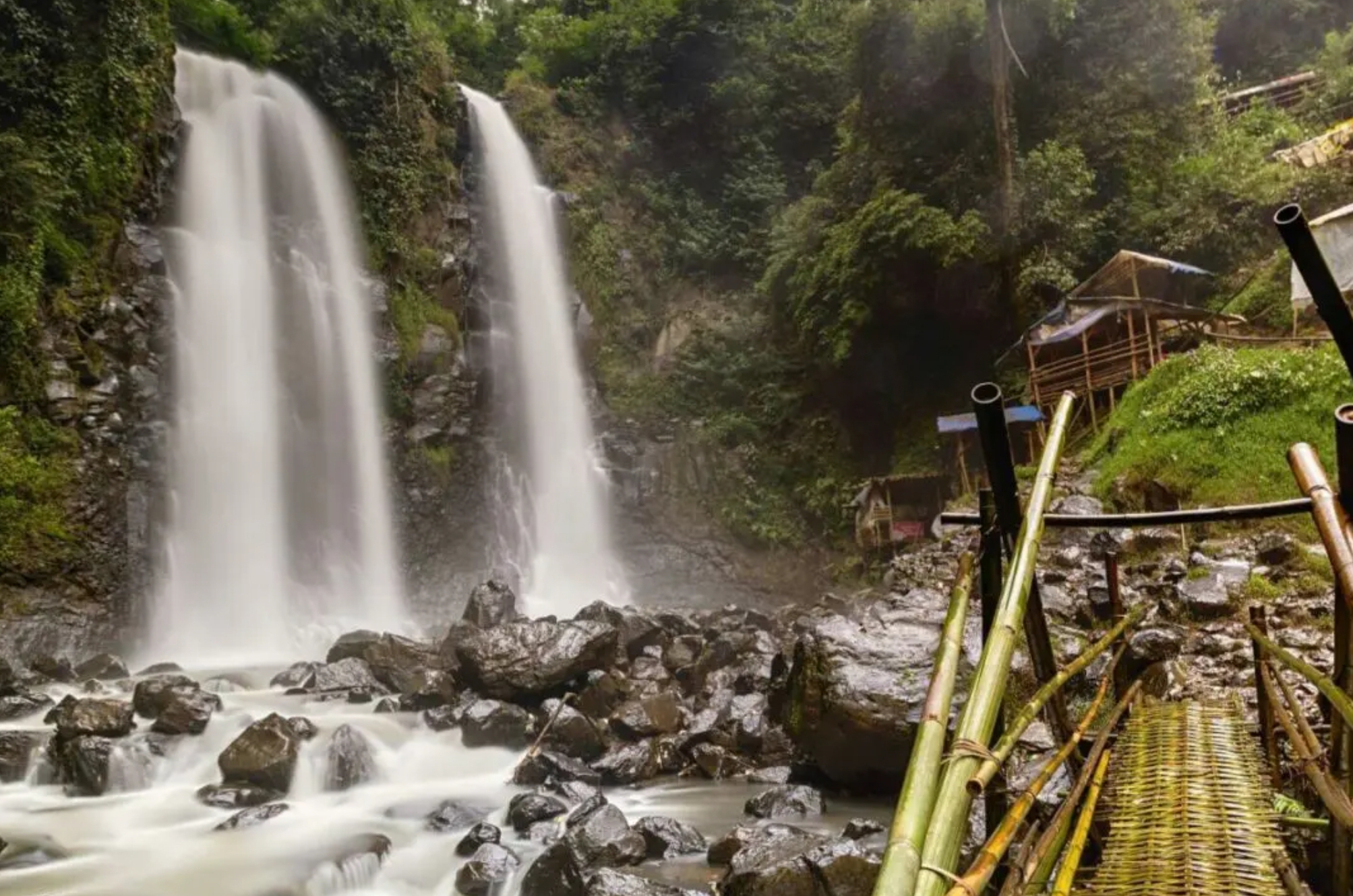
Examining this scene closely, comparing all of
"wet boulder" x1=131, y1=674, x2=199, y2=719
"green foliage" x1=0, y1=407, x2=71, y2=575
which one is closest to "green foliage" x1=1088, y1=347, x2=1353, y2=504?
"wet boulder" x1=131, y1=674, x2=199, y2=719

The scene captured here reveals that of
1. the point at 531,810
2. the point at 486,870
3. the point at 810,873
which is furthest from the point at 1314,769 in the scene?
the point at 531,810

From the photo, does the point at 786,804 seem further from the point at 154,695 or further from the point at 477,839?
the point at 154,695

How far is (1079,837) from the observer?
204cm

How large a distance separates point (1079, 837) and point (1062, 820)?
11cm

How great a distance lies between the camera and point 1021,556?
6.68 ft

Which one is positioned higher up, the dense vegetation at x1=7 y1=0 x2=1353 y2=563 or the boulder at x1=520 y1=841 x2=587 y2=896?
the dense vegetation at x1=7 y1=0 x2=1353 y2=563

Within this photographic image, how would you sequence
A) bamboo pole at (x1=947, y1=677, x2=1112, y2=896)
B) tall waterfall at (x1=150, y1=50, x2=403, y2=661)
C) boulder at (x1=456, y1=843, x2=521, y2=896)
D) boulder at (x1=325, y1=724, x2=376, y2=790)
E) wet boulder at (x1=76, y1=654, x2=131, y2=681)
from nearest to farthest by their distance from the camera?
bamboo pole at (x1=947, y1=677, x2=1112, y2=896)
boulder at (x1=456, y1=843, x2=521, y2=896)
boulder at (x1=325, y1=724, x2=376, y2=790)
wet boulder at (x1=76, y1=654, x2=131, y2=681)
tall waterfall at (x1=150, y1=50, x2=403, y2=661)

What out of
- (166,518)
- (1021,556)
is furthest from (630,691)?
(166,518)

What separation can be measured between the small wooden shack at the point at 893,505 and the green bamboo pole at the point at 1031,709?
13.5 metres

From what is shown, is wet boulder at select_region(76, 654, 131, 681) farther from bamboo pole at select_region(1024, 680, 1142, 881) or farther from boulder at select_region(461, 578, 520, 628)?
bamboo pole at select_region(1024, 680, 1142, 881)

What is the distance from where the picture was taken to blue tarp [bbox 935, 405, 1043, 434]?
14.5 metres

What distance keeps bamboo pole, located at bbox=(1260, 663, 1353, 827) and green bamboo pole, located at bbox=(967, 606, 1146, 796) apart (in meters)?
0.55

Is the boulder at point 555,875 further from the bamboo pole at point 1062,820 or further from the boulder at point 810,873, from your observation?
the bamboo pole at point 1062,820

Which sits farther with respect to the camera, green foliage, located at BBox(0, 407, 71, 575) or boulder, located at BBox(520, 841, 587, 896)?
green foliage, located at BBox(0, 407, 71, 575)
